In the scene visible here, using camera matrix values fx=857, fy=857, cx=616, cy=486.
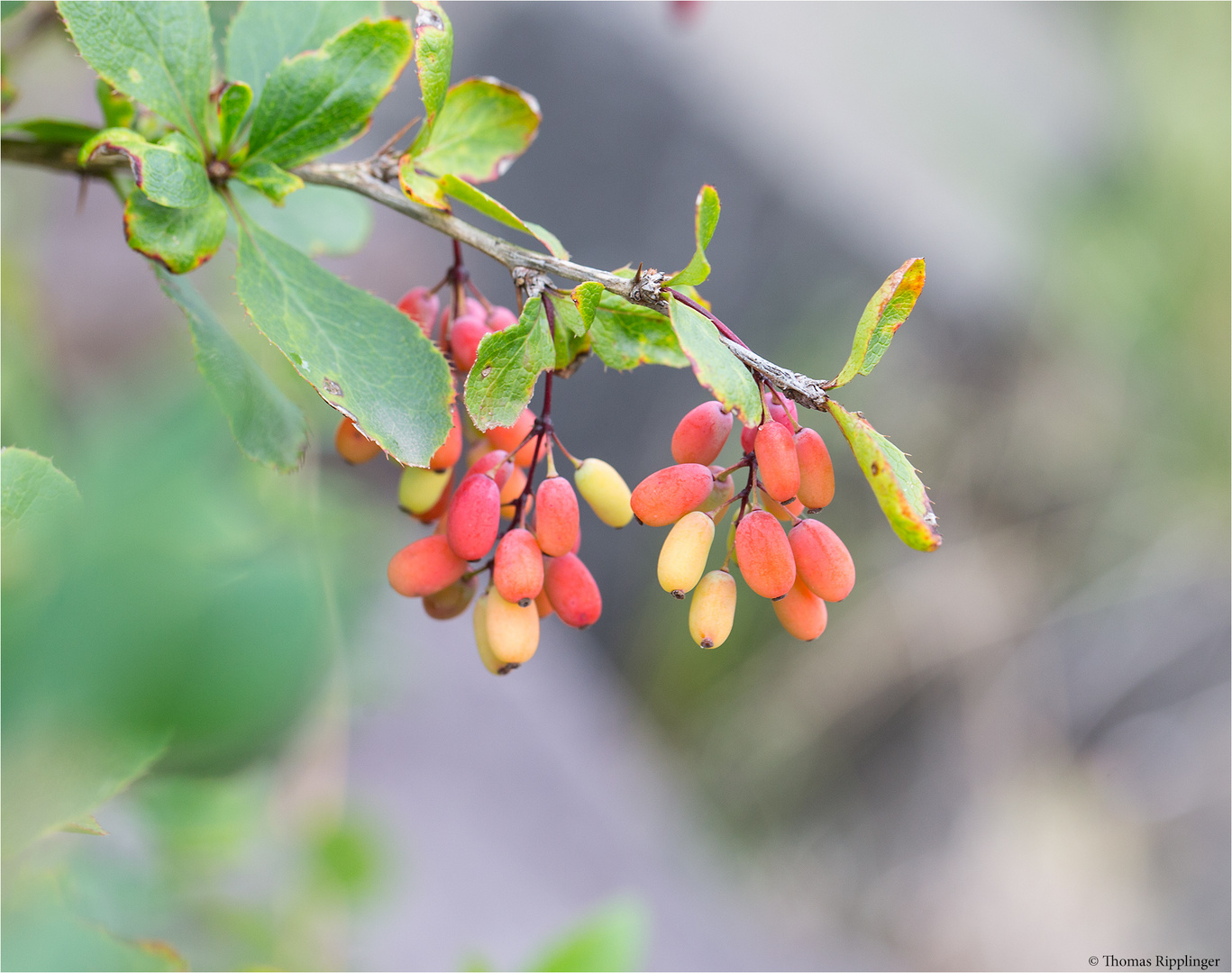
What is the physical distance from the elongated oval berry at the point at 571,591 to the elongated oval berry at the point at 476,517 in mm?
56

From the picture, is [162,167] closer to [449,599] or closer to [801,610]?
[449,599]

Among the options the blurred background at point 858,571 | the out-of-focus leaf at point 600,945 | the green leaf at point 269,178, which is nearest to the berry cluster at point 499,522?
the green leaf at point 269,178

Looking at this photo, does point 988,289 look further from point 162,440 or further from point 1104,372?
point 162,440

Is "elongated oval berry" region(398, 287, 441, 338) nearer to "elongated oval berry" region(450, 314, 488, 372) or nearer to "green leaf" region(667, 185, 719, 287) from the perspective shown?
"elongated oval berry" region(450, 314, 488, 372)

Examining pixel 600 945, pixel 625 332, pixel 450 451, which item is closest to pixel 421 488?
pixel 450 451

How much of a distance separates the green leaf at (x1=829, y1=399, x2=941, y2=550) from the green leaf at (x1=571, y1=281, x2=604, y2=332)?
14cm

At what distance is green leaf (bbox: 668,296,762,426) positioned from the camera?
0.42m

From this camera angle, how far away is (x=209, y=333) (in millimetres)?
551

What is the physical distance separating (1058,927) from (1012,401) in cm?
168

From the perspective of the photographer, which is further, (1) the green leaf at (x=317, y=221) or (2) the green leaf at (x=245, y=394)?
(1) the green leaf at (x=317, y=221)

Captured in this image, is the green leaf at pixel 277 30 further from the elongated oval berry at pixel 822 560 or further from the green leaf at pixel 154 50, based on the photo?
the elongated oval berry at pixel 822 560

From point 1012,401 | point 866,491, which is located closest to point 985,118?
Result: point 1012,401

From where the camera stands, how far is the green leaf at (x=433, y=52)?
1.63 ft

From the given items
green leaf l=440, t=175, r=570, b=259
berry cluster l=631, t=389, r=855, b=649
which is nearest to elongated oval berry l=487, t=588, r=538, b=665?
berry cluster l=631, t=389, r=855, b=649
